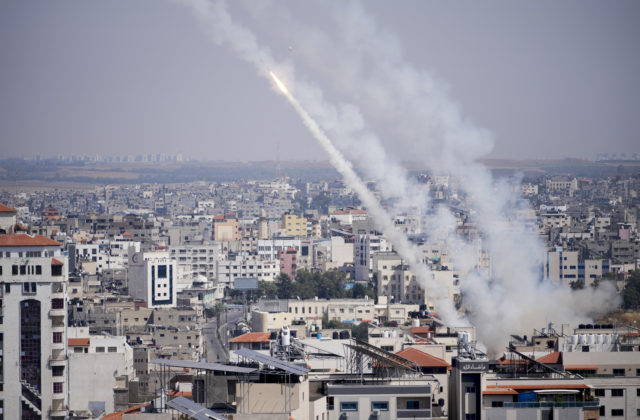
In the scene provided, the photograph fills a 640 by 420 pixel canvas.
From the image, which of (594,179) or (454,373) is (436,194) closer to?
(594,179)

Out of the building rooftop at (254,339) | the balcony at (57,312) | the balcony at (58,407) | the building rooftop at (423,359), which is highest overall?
the balcony at (57,312)

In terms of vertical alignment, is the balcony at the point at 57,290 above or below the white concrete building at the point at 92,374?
above

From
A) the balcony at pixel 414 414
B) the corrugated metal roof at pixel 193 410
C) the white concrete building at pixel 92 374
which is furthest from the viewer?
the white concrete building at pixel 92 374

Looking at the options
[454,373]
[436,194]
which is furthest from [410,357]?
[436,194]

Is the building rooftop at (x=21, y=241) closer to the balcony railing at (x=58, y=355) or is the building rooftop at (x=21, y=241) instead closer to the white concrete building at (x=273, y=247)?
the balcony railing at (x=58, y=355)

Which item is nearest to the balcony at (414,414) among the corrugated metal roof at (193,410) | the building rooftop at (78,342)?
the corrugated metal roof at (193,410)

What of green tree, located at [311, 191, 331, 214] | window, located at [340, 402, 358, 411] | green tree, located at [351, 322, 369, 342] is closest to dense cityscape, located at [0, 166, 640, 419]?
window, located at [340, 402, 358, 411]
